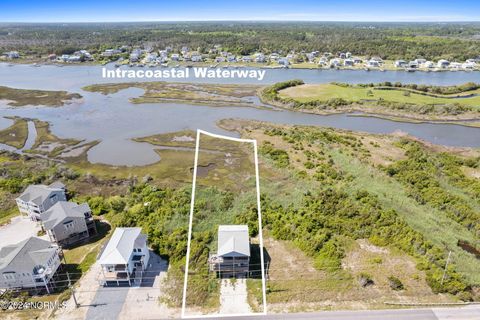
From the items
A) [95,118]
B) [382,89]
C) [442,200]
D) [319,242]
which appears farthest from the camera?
[382,89]

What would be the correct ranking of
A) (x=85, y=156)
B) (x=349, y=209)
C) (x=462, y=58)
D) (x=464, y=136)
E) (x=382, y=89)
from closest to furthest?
(x=349, y=209), (x=85, y=156), (x=464, y=136), (x=382, y=89), (x=462, y=58)

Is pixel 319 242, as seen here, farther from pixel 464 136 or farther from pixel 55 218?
pixel 464 136

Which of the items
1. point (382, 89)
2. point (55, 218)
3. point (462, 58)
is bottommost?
point (55, 218)

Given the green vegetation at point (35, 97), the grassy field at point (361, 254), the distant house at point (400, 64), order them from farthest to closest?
the distant house at point (400, 64) → the green vegetation at point (35, 97) → the grassy field at point (361, 254)

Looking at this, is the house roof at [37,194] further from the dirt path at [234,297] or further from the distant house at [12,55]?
the distant house at [12,55]

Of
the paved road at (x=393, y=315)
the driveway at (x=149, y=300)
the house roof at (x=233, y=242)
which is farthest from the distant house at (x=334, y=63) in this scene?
the driveway at (x=149, y=300)

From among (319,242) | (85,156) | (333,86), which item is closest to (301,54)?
(333,86)
